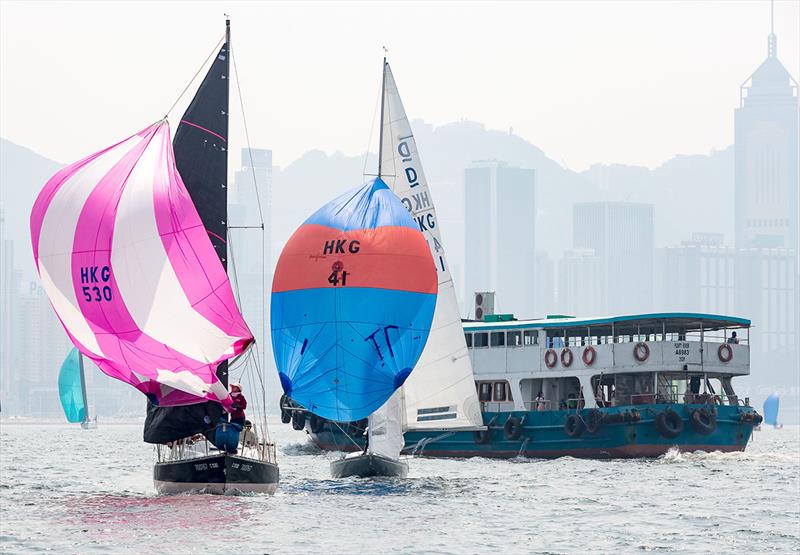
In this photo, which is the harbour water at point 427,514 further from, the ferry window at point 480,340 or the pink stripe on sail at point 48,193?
the ferry window at point 480,340

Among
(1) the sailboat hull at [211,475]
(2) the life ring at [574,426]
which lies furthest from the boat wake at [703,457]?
(1) the sailboat hull at [211,475]

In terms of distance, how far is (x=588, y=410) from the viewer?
5469cm

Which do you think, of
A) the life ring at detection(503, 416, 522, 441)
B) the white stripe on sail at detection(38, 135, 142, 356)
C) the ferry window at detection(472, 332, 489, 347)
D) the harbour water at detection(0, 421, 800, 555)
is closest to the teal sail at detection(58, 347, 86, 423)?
the ferry window at detection(472, 332, 489, 347)

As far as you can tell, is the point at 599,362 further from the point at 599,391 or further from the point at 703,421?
the point at 703,421

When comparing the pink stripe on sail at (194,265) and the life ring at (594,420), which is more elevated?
the pink stripe on sail at (194,265)

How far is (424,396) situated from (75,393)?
9575 cm

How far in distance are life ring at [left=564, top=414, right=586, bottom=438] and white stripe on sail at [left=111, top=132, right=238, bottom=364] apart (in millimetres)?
25805

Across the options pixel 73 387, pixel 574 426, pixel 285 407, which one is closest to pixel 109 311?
pixel 574 426

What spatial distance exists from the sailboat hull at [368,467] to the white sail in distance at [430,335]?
3419 mm

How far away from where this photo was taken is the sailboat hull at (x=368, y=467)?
40.2m

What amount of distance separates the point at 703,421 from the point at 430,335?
15081mm

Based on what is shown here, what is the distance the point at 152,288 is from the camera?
31.1 m

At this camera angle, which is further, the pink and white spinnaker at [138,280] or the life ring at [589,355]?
the life ring at [589,355]

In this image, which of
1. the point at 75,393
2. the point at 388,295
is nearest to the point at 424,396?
the point at 388,295
